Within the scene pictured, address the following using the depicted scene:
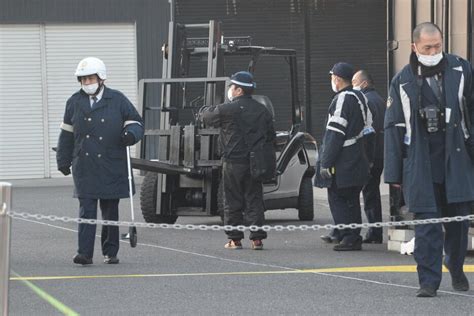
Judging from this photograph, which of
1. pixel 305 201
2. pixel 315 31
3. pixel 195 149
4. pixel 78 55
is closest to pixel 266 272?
pixel 195 149

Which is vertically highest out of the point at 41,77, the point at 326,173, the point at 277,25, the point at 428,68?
the point at 277,25

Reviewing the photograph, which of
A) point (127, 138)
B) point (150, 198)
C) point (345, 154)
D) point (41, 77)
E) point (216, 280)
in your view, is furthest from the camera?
point (41, 77)

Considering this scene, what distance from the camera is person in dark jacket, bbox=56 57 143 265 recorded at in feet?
39.1

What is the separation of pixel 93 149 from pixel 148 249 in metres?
1.74

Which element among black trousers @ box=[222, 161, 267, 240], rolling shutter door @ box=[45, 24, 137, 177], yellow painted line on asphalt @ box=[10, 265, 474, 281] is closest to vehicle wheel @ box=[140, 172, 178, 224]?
black trousers @ box=[222, 161, 267, 240]

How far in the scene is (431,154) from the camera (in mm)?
9523

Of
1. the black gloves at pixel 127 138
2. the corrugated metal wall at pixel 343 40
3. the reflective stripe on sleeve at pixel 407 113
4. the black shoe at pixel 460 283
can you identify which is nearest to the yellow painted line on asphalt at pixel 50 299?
the black gloves at pixel 127 138

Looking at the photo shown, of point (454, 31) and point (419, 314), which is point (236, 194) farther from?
point (454, 31)

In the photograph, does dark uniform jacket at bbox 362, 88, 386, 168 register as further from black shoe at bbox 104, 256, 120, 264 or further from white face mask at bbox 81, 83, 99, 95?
black shoe at bbox 104, 256, 120, 264

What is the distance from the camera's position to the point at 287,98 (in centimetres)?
2678

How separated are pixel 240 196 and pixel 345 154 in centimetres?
118

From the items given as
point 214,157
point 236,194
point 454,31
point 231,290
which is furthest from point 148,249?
point 454,31

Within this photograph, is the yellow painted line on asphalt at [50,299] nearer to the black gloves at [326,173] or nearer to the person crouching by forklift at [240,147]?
the person crouching by forklift at [240,147]

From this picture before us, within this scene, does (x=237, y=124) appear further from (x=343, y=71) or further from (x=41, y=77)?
(x=41, y=77)
